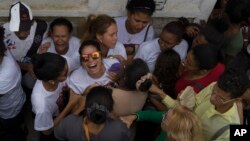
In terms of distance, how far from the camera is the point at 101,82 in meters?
3.75

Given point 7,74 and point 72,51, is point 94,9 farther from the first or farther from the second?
point 7,74

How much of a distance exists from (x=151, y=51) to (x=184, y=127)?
1545mm

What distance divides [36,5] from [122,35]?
1.17 meters

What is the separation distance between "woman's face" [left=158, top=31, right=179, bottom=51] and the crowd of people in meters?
0.01

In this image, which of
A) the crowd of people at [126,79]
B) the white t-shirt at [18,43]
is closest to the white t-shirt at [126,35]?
the crowd of people at [126,79]

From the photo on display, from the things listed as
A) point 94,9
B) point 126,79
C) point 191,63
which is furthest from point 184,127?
point 94,9

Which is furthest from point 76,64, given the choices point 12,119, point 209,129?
point 209,129

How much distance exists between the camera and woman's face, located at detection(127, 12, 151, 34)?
4.24 metres

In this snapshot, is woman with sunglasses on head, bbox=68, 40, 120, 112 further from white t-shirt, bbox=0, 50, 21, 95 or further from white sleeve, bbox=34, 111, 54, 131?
white t-shirt, bbox=0, 50, 21, 95

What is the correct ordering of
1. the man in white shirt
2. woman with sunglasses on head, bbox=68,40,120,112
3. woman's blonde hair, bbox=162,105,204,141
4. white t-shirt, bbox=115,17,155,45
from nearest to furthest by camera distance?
1. woman's blonde hair, bbox=162,105,204,141
2. woman with sunglasses on head, bbox=68,40,120,112
3. the man in white shirt
4. white t-shirt, bbox=115,17,155,45

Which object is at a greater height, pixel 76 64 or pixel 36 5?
pixel 36 5

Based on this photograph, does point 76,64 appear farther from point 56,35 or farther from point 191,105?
point 191,105

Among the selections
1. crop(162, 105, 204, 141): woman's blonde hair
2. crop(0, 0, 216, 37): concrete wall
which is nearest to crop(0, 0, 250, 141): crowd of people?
crop(162, 105, 204, 141): woman's blonde hair

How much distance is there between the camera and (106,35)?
13.1 feet
